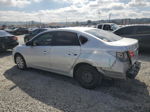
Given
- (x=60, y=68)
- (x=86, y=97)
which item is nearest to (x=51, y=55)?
(x=60, y=68)

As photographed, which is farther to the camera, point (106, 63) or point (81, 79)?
point (81, 79)

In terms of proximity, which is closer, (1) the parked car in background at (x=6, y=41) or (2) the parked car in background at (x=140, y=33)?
(2) the parked car in background at (x=140, y=33)

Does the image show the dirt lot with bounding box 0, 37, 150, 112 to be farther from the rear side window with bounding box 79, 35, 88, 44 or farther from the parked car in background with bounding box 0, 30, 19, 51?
the parked car in background with bounding box 0, 30, 19, 51

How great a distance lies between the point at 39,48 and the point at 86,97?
93.7 inches

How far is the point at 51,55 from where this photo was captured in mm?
4910

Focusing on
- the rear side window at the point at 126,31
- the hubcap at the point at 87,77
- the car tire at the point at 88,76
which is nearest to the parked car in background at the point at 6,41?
the rear side window at the point at 126,31

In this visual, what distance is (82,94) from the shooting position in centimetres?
404

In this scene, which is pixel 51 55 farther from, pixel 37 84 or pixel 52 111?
pixel 52 111

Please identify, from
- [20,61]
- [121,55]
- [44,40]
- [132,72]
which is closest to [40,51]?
[44,40]

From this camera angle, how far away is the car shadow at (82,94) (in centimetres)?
346

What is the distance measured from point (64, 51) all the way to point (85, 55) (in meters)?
0.71

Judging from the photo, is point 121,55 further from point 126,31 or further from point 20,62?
point 126,31

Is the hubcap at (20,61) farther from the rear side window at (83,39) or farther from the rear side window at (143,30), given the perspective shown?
the rear side window at (143,30)

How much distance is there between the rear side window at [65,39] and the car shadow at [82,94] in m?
1.18
